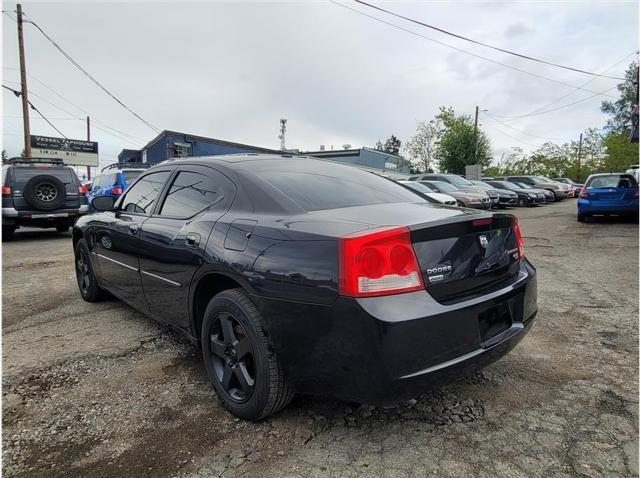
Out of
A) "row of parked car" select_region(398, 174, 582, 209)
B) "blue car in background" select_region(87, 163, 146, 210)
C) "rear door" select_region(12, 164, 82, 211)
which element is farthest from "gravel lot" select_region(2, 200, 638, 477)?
"blue car in background" select_region(87, 163, 146, 210)

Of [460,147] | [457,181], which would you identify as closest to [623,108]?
[460,147]

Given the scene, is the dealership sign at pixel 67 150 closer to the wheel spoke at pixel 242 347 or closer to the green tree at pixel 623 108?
the wheel spoke at pixel 242 347

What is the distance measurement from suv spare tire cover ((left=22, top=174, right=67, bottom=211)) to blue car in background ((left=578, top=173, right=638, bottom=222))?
13.6 m

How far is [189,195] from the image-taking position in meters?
2.94

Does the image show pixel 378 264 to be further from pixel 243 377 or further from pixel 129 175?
pixel 129 175

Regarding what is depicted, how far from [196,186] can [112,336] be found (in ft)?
5.41

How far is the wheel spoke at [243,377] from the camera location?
2.22 meters

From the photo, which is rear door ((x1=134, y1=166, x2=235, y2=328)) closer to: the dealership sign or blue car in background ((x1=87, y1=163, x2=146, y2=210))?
blue car in background ((x1=87, y1=163, x2=146, y2=210))

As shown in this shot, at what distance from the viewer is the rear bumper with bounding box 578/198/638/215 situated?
10.8 m

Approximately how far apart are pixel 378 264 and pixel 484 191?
48.7 ft

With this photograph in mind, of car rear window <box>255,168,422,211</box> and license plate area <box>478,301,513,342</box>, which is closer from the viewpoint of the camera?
license plate area <box>478,301,513,342</box>

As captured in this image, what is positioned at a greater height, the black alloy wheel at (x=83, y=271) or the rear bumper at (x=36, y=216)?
the rear bumper at (x=36, y=216)

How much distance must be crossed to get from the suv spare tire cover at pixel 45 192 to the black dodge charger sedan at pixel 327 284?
7912mm

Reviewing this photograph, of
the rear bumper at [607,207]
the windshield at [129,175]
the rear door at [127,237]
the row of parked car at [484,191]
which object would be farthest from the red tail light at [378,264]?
the rear bumper at [607,207]
